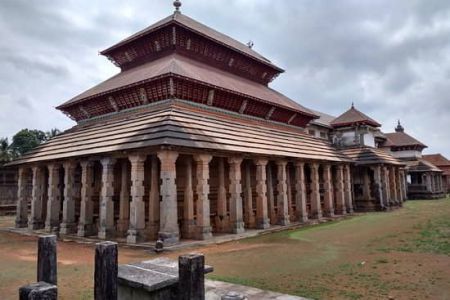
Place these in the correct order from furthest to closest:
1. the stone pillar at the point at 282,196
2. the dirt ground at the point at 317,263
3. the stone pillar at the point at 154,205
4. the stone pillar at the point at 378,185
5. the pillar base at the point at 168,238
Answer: the stone pillar at the point at 378,185 → the stone pillar at the point at 282,196 → the stone pillar at the point at 154,205 → the pillar base at the point at 168,238 → the dirt ground at the point at 317,263

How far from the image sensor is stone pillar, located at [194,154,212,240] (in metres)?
11.7

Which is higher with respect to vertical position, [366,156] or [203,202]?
[366,156]

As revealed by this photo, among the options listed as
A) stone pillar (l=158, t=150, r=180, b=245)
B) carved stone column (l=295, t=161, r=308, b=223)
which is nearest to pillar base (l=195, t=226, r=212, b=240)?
stone pillar (l=158, t=150, r=180, b=245)

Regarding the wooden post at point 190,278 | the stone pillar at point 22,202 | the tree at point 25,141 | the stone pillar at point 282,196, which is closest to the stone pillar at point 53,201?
the stone pillar at point 22,202

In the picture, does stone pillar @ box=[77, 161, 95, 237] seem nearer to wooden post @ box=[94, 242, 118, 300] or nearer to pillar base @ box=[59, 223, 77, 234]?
pillar base @ box=[59, 223, 77, 234]

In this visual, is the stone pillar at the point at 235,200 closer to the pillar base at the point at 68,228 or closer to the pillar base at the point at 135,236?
the pillar base at the point at 135,236

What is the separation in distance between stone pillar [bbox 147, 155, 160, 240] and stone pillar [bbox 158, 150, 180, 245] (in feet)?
5.07

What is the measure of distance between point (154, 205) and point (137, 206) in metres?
1.23

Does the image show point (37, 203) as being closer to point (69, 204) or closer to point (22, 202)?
point (22, 202)

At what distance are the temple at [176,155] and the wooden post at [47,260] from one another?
18.6 ft

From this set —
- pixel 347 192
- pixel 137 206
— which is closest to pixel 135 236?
pixel 137 206

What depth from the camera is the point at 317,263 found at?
797 cm

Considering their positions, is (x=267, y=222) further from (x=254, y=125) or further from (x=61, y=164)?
(x=61, y=164)

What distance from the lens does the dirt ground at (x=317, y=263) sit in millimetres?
5914
